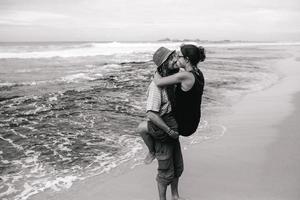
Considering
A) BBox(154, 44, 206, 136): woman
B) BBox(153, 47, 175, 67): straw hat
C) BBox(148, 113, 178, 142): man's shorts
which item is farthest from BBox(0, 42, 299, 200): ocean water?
BBox(153, 47, 175, 67): straw hat

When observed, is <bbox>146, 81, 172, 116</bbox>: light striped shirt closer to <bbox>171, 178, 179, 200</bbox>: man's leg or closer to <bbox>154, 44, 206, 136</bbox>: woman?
<bbox>154, 44, 206, 136</bbox>: woman

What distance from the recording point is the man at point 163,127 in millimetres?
3711

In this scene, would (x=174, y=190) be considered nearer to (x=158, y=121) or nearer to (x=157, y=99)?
(x=158, y=121)

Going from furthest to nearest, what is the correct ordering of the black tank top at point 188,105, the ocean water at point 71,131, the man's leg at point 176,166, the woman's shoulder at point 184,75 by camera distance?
the ocean water at point 71,131
the man's leg at point 176,166
the black tank top at point 188,105
the woman's shoulder at point 184,75

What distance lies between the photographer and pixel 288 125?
24.7 feet

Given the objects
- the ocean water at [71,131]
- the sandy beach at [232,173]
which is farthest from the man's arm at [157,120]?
the ocean water at [71,131]

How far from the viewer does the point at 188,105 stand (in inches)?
150

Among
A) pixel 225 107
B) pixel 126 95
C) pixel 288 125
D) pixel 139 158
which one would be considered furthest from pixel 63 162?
pixel 126 95

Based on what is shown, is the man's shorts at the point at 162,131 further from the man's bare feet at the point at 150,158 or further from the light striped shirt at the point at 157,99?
the man's bare feet at the point at 150,158

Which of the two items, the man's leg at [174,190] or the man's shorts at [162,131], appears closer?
the man's shorts at [162,131]

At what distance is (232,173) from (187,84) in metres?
1.94

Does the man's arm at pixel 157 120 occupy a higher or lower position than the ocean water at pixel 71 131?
higher

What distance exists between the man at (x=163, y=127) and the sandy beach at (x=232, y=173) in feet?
1.74

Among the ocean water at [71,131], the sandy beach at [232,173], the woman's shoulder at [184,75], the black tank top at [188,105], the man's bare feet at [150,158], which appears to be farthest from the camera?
the ocean water at [71,131]
